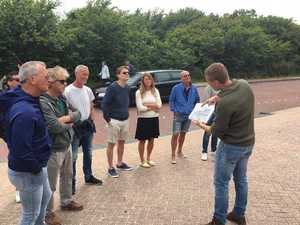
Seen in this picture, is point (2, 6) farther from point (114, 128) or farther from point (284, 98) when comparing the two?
point (114, 128)

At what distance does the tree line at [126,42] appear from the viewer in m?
22.5

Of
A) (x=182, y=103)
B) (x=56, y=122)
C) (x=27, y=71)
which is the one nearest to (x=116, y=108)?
(x=182, y=103)

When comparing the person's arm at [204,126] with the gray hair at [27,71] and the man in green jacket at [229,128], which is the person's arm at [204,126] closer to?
the man in green jacket at [229,128]

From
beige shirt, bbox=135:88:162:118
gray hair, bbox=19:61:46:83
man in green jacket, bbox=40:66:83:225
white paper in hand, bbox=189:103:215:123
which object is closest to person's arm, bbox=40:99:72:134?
man in green jacket, bbox=40:66:83:225

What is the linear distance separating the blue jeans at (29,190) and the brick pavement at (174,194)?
144 centimetres

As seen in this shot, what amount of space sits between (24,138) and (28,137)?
0.03 m

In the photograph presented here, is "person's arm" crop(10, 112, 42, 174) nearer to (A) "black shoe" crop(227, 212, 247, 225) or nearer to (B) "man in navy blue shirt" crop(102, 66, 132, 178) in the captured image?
(A) "black shoe" crop(227, 212, 247, 225)

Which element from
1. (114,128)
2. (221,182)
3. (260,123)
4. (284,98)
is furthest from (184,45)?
(221,182)

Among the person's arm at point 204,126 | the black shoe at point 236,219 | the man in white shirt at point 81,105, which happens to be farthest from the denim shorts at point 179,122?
the black shoe at point 236,219

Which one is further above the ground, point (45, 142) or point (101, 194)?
point (45, 142)

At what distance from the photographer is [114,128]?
283 inches

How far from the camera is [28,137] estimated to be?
143 inches

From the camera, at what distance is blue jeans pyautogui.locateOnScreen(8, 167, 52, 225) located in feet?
12.5

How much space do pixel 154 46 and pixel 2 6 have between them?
11640mm
